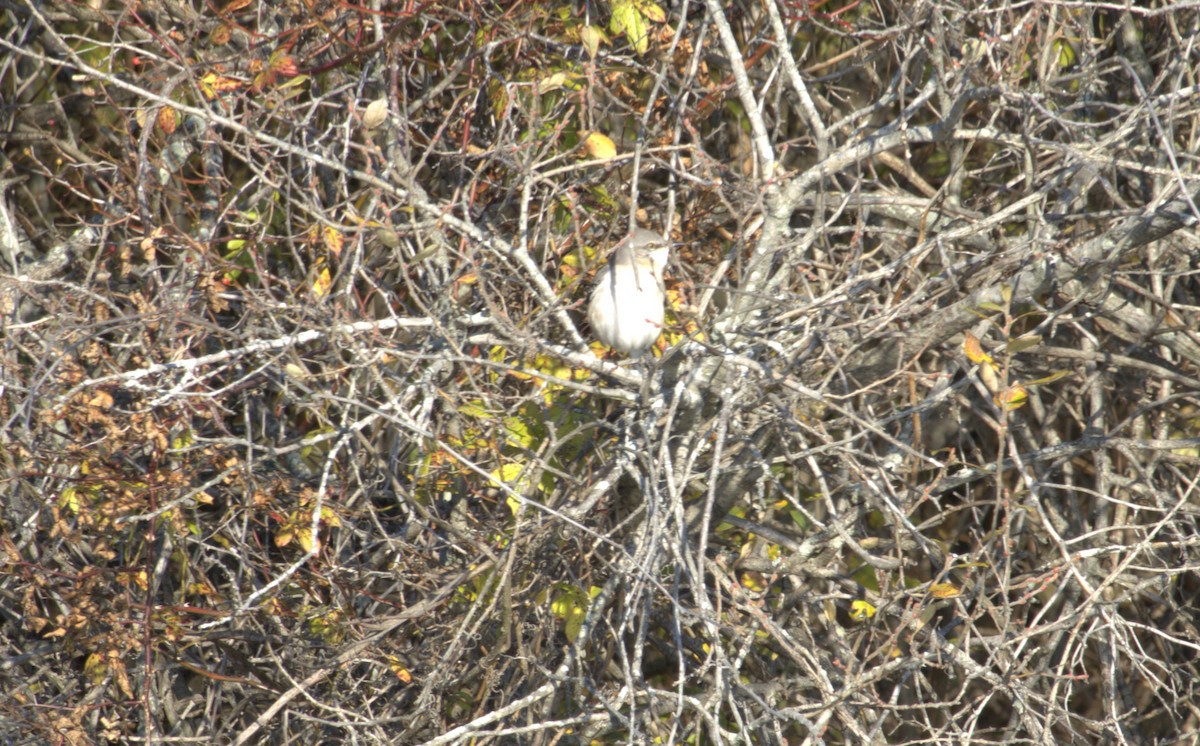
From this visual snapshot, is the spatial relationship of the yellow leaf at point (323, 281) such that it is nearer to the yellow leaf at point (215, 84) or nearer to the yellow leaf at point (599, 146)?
the yellow leaf at point (215, 84)

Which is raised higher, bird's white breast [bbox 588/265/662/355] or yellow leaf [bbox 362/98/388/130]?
yellow leaf [bbox 362/98/388/130]

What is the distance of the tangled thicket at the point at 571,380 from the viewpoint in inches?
131

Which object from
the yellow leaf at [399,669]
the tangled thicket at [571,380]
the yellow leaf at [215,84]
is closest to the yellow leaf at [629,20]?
the tangled thicket at [571,380]

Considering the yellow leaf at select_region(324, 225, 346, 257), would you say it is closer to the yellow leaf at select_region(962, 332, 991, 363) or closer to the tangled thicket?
the tangled thicket

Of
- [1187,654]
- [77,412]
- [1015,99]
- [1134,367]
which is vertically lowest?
[1187,654]

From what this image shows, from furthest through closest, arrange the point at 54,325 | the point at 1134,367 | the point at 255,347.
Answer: the point at 1134,367, the point at 54,325, the point at 255,347

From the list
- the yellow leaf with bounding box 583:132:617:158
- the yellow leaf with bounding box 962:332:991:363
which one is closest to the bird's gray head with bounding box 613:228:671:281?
the yellow leaf with bounding box 583:132:617:158

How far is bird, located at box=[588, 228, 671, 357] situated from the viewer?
378 centimetres

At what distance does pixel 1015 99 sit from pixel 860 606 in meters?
1.65

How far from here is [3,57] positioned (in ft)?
16.1

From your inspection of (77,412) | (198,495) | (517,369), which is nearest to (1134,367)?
(517,369)

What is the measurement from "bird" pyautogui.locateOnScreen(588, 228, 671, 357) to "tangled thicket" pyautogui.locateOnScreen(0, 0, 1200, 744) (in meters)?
0.11

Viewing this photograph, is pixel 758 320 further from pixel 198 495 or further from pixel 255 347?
pixel 198 495

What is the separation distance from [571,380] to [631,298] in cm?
36
